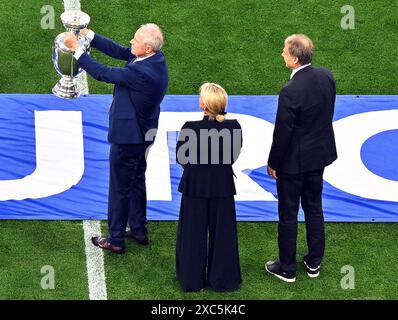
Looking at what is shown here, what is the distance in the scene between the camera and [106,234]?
35.2 ft

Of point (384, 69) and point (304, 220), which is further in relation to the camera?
point (384, 69)

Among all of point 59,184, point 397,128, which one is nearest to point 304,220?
point 397,128

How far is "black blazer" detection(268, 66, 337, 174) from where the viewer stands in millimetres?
9688

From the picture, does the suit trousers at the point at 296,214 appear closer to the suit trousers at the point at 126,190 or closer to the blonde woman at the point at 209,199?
the blonde woman at the point at 209,199

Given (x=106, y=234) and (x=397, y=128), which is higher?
(x=397, y=128)

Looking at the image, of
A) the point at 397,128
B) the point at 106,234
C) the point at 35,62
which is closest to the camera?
the point at 106,234

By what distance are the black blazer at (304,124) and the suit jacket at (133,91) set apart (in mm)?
999

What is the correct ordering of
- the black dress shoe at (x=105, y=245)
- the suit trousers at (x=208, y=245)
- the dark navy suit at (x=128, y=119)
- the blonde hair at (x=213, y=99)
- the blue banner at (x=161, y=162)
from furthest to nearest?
1. the blue banner at (x=161, y=162)
2. the black dress shoe at (x=105, y=245)
3. the dark navy suit at (x=128, y=119)
4. the suit trousers at (x=208, y=245)
5. the blonde hair at (x=213, y=99)

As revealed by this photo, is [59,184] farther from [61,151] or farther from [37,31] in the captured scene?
[37,31]

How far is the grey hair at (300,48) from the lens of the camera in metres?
9.70

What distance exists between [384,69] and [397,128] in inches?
46.6

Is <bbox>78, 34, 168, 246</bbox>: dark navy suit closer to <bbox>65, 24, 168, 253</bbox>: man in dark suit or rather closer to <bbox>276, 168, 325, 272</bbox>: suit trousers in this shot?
<bbox>65, 24, 168, 253</bbox>: man in dark suit

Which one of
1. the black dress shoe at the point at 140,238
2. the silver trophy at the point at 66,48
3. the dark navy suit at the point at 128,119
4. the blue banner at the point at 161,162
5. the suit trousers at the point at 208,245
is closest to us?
the suit trousers at the point at 208,245

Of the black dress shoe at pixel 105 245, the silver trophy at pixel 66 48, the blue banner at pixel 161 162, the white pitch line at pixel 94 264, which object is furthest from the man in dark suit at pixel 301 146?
the silver trophy at pixel 66 48
